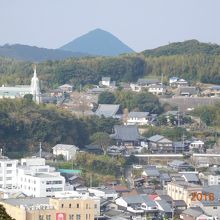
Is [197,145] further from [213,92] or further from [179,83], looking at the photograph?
[179,83]

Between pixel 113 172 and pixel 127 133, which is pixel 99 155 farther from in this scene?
pixel 127 133

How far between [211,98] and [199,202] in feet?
37.6

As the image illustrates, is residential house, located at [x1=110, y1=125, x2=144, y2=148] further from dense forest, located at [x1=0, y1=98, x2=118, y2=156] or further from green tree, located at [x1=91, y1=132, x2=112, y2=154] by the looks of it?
green tree, located at [x1=91, y1=132, x2=112, y2=154]

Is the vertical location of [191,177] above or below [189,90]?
below

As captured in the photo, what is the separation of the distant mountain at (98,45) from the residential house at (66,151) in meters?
84.0

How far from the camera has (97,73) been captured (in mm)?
29734

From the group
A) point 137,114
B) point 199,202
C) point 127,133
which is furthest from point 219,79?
point 199,202

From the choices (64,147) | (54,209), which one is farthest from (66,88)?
(54,209)

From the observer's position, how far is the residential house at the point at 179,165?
19.1 metres

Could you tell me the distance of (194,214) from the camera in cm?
1445

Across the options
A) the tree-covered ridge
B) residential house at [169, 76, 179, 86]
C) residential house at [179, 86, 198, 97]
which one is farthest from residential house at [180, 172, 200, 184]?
the tree-covered ridge

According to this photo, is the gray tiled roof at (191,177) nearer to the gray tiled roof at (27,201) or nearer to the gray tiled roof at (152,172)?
the gray tiled roof at (152,172)

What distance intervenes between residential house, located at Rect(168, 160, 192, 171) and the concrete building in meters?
5.82
